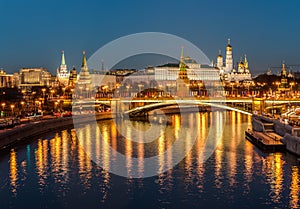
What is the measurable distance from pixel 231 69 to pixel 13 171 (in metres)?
93.8

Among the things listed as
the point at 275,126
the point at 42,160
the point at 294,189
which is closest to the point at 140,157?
the point at 42,160

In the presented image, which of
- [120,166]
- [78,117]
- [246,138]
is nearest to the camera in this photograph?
[120,166]

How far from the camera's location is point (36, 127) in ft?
89.9

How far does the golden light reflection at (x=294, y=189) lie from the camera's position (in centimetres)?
1320

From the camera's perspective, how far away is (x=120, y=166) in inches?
702

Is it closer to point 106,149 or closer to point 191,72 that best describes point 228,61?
point 191,72

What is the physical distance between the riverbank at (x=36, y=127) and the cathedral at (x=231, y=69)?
65.1 metres

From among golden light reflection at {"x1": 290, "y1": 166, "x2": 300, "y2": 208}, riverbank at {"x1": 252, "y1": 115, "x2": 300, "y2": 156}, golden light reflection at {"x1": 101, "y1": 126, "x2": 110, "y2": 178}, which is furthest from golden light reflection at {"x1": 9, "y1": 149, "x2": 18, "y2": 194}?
riverbank at {"x1": 252, "y1": 115, "x2": 300, "y2": 156}

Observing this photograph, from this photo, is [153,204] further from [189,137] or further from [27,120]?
[27,120]

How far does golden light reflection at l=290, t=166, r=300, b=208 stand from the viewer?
520 inches

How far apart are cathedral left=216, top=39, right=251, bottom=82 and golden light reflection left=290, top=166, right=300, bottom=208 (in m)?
82.9

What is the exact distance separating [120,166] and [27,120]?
14.4 meters

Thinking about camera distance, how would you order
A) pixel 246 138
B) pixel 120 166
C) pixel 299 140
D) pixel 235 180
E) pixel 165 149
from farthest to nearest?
pixel 246 138 < pixel 165 149 < pixel 299 140 < pixel 120 166 < pixel 235 180

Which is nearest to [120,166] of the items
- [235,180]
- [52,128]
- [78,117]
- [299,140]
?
[235,180]
